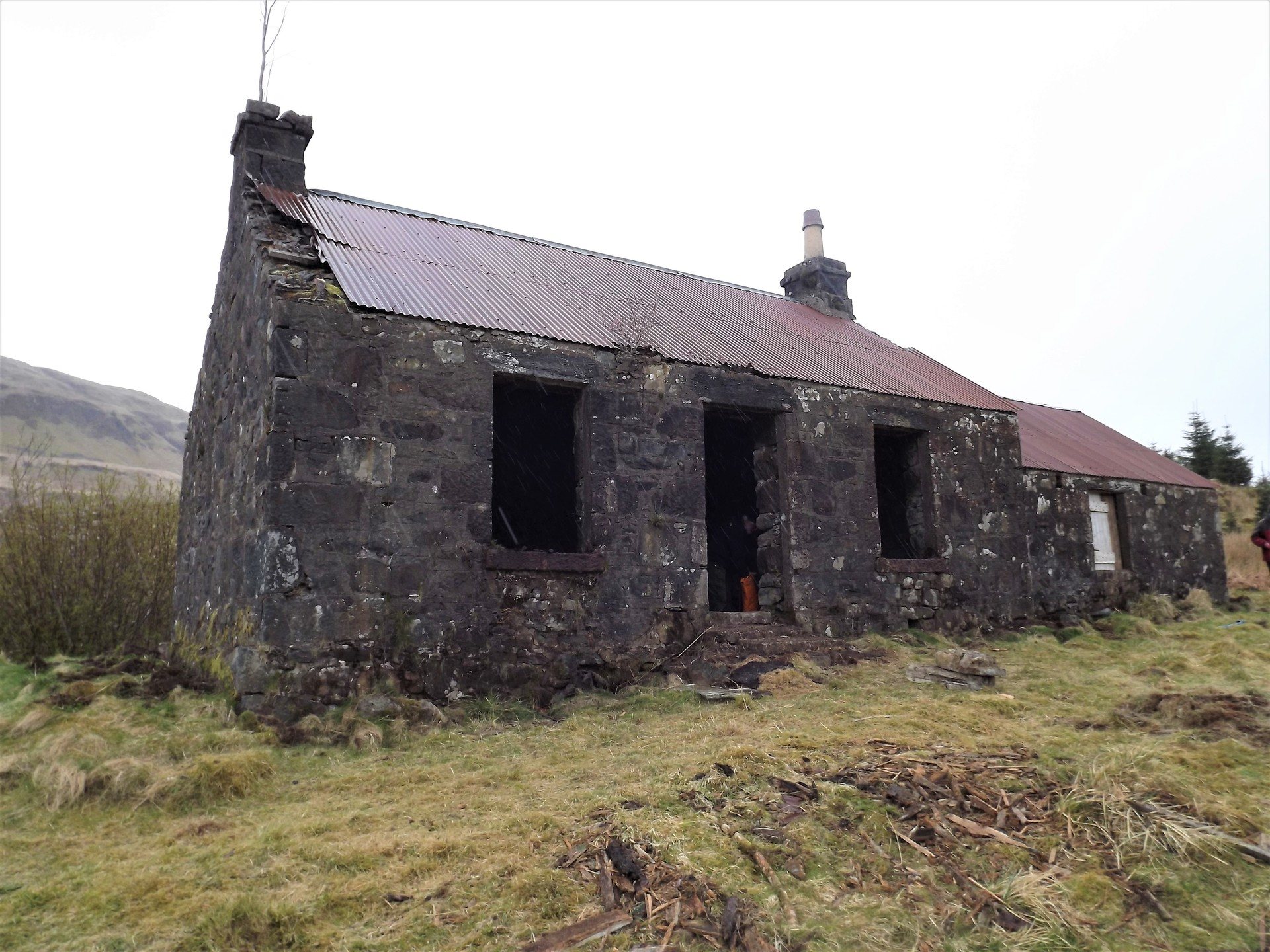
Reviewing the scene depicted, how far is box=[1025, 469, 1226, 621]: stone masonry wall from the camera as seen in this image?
500 inches

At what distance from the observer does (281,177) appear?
10047 millimetres

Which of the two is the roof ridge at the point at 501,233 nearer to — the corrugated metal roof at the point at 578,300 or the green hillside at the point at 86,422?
the corrugated metal roof at the point at 578,300

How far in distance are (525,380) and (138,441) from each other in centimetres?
8068

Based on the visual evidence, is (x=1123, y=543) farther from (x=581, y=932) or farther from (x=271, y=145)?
(x=271, y=145)

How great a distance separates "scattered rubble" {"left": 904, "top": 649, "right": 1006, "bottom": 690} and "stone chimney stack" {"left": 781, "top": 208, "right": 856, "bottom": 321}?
26.5 feet

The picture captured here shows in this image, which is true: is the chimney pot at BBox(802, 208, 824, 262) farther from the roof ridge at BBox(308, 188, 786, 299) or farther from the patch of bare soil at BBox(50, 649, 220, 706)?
the patch of bare soil at BBox(50, 649, 220, 706)

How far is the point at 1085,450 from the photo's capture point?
15508 millimetres

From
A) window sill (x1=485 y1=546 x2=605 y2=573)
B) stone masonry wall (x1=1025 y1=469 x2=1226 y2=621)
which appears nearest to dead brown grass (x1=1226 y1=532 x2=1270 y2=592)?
stone masonry wall (x1=1025 y1=469 x2=1226 y2=621)

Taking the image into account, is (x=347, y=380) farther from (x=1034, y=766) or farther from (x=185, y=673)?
(x=1034, y=766)

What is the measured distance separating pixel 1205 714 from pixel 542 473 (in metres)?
8.17

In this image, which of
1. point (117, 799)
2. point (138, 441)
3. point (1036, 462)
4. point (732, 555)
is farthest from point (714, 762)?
point (138, 441)

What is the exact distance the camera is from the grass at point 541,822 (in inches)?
141

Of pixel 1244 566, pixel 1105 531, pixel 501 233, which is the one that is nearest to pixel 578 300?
pixel 501 233

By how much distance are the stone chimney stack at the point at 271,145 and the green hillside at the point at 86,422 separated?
188 ft
